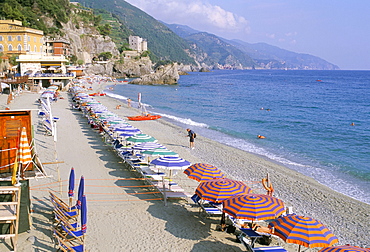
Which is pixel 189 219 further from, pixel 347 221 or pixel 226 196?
pixel 347 221

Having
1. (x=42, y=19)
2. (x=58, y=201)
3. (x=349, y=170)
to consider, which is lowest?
(x=349, y=170)

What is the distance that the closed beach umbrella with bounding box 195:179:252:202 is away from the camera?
32.7ft

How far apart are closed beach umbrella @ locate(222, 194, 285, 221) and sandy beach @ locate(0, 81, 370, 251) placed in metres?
1.28

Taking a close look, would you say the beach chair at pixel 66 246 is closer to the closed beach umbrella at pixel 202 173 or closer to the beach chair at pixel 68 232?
the beach chair at pixel 68 232

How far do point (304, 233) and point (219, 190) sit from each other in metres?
3.10

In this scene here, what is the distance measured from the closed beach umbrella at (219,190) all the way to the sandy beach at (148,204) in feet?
3.73

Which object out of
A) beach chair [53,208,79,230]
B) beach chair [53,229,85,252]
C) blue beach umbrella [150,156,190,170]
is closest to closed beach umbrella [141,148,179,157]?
blue beach umbrella [150,156,190,170]

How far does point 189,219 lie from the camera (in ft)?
36.1

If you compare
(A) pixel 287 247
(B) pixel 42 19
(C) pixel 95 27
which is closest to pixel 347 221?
(A) pixel 287 247

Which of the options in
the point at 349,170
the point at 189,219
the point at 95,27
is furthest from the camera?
the point at 95,27

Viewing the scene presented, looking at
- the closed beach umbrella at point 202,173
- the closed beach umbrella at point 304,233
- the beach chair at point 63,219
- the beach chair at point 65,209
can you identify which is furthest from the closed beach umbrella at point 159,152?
the closed beach umbrella at point 304,233

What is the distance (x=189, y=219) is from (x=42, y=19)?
80.0 m

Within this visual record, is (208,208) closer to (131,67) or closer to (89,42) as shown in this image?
(89,42)

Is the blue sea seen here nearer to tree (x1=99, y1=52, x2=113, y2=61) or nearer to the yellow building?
the yellow building
